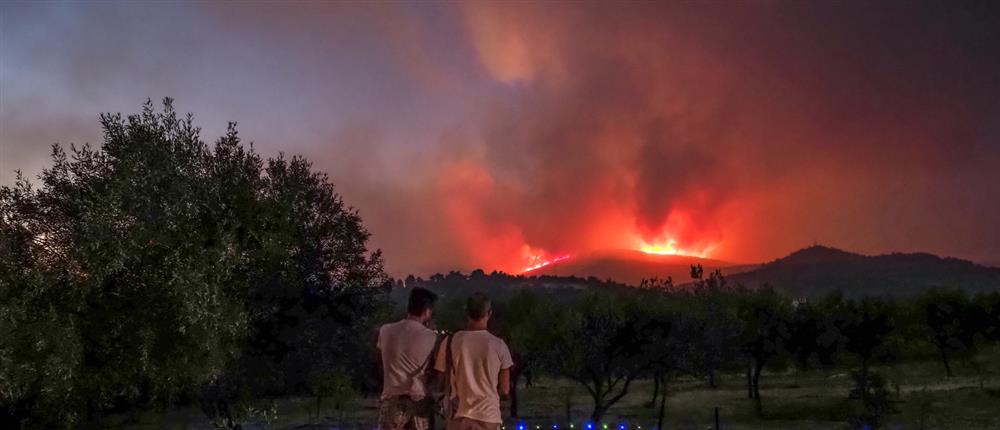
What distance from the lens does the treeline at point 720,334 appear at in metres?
41.6

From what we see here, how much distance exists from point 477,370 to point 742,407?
49830 mm

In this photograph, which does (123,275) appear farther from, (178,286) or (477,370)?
(477,370)

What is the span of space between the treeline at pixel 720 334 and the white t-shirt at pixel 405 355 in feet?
77.1

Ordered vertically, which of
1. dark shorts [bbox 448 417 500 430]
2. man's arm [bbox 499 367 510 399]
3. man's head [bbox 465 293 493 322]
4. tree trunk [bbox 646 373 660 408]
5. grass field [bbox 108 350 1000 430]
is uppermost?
man's head [bbox 465 293 493 322]

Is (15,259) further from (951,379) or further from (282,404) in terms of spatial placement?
(951,379)

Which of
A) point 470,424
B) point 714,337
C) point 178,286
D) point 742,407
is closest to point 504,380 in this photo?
point 470,424

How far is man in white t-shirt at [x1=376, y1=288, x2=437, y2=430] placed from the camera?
900cm

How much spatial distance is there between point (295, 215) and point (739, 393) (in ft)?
160

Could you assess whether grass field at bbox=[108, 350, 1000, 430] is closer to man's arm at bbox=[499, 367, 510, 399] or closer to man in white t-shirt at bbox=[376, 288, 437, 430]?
man in white t-shirt at bbox=[376, 288, 437, 430]

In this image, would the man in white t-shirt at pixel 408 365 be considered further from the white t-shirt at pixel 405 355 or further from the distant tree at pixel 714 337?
the distant tree at pixel 714 337

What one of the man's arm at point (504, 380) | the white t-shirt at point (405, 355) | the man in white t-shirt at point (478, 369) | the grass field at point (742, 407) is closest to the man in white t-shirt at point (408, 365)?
the white t-shirt at point (405, 355)

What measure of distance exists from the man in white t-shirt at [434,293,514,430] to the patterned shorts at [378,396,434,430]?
1.97 feet

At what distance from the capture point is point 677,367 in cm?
4375

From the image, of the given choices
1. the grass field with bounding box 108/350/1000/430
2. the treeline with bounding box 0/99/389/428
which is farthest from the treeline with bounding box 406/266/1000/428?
the treeline with bounding box 0/99/389/428
